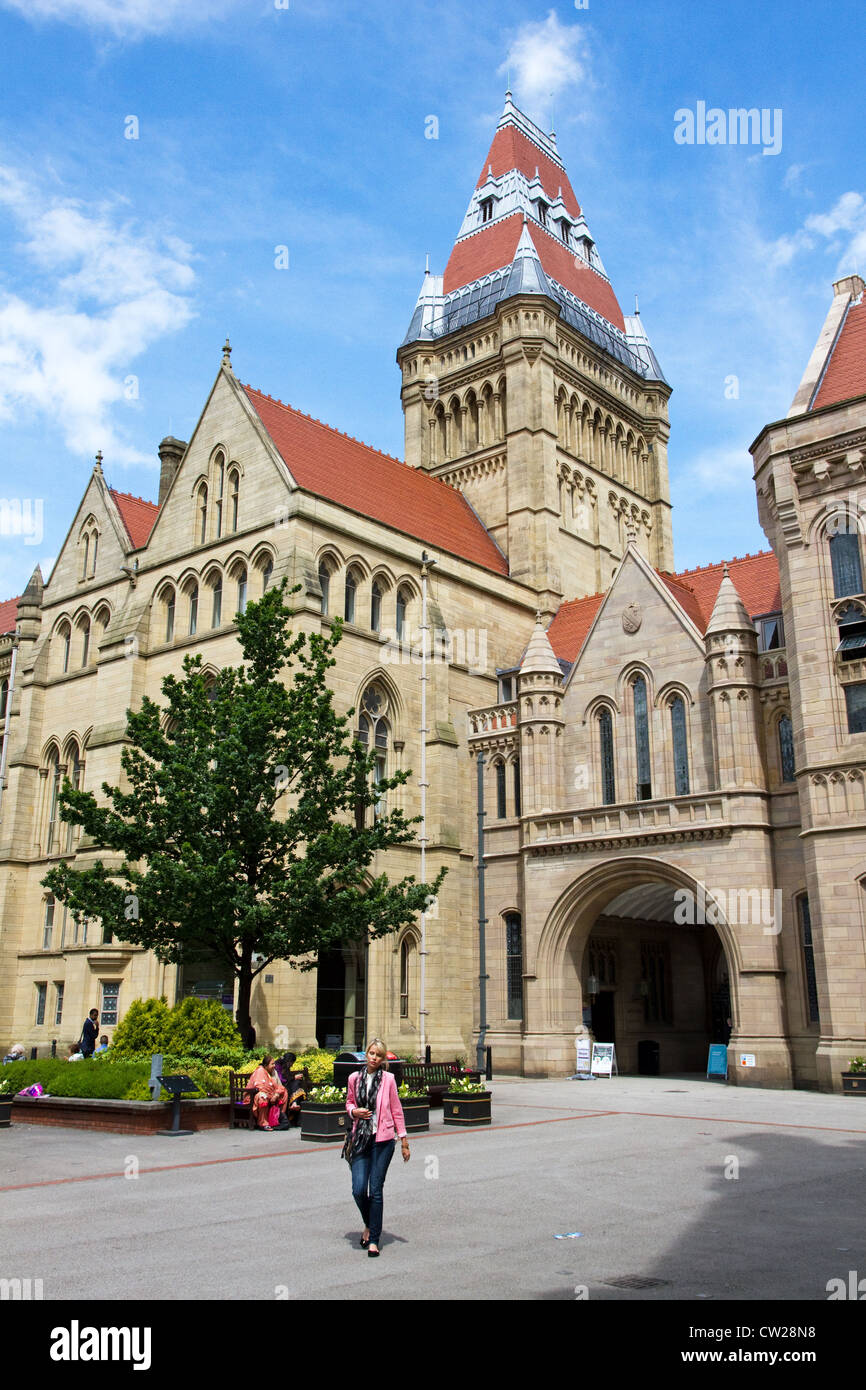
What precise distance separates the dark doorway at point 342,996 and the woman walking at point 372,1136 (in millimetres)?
21741

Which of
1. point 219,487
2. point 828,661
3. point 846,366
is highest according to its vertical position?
point 846,366

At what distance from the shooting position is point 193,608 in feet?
117

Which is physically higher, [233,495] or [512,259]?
[512,259]

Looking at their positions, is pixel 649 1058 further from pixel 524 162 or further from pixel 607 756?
pixel 524 162

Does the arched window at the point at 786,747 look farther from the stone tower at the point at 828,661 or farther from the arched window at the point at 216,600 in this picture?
the arched window at the point at 216,600

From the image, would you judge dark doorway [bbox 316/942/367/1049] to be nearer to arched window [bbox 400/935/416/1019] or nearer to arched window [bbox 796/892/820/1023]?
arched window [bbox 400/935/416/1019]

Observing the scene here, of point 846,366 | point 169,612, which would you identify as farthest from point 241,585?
point 846,366

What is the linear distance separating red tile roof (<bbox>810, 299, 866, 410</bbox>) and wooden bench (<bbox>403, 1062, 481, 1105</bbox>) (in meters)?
18.5

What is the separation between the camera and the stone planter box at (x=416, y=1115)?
56.3ft

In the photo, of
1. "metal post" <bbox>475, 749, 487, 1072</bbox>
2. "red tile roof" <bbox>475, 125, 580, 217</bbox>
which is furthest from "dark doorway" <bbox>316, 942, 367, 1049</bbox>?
"red tile roof" <bbox>475, 125, 580, 217</bbox>

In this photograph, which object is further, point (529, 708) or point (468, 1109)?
point (529, 708)

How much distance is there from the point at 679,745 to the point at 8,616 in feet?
120

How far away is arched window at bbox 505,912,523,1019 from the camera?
33.1 metres

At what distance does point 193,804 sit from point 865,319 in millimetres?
22711
